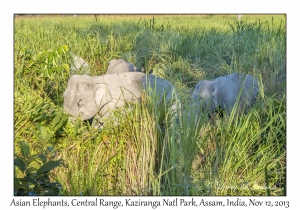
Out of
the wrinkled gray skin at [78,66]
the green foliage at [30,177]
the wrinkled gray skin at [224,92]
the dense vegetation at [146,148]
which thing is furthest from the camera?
the wrinkled gray skin at [78,66]

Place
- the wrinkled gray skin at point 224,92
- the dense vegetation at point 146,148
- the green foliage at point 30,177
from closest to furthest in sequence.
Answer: the green foliage at point 30,177, the dense vegetation at point 146,148, the wrinkled gray skin at point 224,92

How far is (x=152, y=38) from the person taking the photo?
557cm

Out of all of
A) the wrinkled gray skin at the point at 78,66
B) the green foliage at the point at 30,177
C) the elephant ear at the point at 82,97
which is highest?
the wrinkled gray skin at the point at 78,66

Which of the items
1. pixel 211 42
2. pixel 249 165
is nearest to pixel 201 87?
pixel 249 165

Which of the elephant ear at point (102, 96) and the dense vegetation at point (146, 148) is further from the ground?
the elephant ear at point (102, 96)

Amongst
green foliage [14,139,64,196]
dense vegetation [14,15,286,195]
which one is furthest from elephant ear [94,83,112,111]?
green foliage [14,139,64,196]

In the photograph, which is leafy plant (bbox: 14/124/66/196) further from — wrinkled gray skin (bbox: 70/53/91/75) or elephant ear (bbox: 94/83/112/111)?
wrinkled gray skin (bbox: 70/53/91/75)

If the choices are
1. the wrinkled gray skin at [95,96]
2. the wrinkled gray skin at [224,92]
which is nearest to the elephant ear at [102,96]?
the wrinkled gray skin at [95,96]

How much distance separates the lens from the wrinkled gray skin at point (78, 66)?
4.69 meters

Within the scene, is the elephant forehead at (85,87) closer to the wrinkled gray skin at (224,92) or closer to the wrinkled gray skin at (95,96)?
the wrinkled gray skin at (95,96)

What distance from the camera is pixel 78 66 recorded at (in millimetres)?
4812

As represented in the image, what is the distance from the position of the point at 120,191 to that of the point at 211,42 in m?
3.37

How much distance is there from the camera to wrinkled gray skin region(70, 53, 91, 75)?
4691 mm

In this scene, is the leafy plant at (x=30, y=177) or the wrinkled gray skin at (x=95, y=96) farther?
the wrinkled gray skin at (x=95, y=96)
